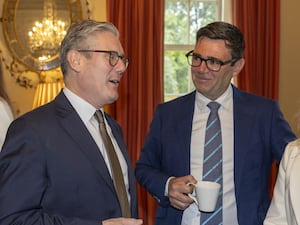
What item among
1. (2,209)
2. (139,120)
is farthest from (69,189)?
(139,120)

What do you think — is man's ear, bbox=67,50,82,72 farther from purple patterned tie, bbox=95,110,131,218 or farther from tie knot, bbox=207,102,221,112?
tie knot, bbox=207,102,221,112

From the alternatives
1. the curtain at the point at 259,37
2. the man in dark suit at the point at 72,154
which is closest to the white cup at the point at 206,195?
the man in dark suit at the point at 72,154

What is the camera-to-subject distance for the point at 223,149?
2.15 metres

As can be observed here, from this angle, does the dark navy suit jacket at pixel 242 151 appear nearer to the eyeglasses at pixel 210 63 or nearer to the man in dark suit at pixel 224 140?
the man in dark suit at pixel 224 140

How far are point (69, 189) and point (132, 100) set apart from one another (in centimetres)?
253

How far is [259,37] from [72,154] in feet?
9.51

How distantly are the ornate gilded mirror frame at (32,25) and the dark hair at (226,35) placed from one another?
199 cm

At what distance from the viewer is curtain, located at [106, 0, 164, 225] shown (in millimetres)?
3947

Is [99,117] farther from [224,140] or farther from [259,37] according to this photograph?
[259,37]

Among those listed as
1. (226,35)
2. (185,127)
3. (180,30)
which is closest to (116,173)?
(185,127)

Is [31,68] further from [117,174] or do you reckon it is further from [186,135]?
[117,174]

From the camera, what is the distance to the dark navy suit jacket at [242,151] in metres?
2.11

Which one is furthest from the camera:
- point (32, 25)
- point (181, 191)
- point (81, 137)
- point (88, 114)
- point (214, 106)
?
point (32, 25)

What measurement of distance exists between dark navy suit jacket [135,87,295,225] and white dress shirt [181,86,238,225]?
2 centimetres
